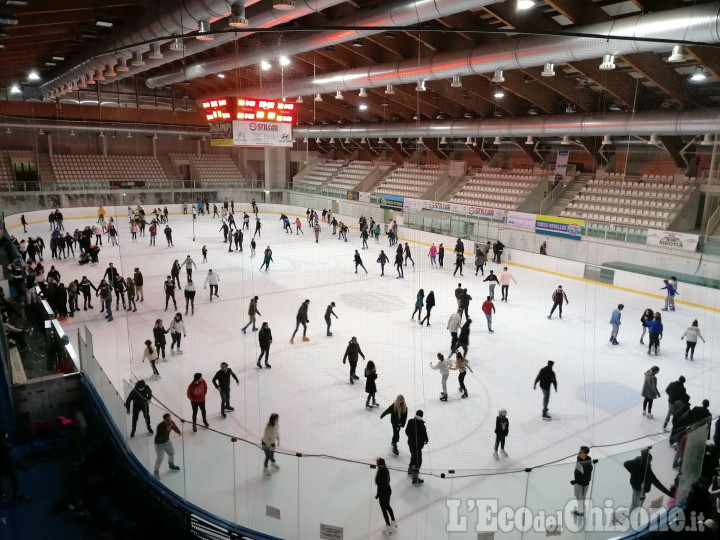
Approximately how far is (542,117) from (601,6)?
25.9ft

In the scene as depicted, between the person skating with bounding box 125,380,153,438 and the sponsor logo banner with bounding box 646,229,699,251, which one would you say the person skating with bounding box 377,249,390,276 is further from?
the person skating with bounding box 125,380,153,438

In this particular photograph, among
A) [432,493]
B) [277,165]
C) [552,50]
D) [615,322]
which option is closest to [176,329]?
[432,493]

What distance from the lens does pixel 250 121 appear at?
17469 millimetres

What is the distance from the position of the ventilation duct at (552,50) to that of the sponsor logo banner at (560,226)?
748 centimetres

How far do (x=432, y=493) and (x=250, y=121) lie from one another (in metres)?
14.9

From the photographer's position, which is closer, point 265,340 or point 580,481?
point 580,481

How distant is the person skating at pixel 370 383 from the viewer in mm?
7984

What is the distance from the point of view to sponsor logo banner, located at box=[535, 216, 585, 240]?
60.8 feet

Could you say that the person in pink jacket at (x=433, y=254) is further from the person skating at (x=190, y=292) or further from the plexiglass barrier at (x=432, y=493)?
the plexiglass barrier at (x=432, y=493)

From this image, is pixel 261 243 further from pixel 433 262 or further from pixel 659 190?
pixel 659 190

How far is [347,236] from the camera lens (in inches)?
1054

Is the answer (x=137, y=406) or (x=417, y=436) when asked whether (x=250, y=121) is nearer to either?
(x=137, y=406)

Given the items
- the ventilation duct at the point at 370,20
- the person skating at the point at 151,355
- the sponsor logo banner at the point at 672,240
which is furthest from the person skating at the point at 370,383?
the sponsor logo banner at the point at 672,240

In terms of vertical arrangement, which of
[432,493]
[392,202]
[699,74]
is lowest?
[432,493]
